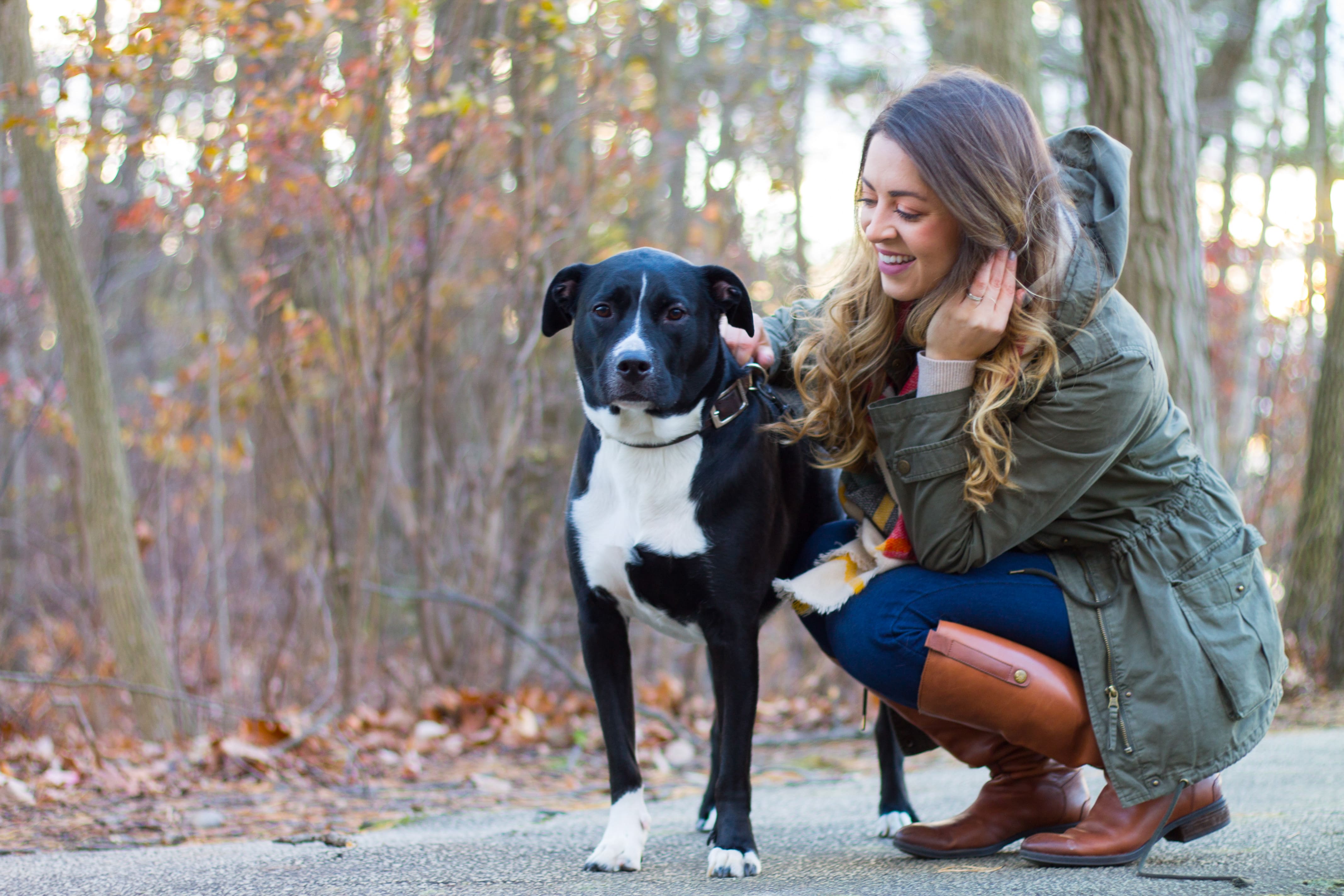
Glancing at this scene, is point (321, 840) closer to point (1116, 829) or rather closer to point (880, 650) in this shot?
point (880, 650)

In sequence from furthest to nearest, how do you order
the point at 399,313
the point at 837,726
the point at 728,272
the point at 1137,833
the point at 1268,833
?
the point at 837,726
the point at 399,313
the point at 728,272
the point at 1268,833
the point at 1137,833

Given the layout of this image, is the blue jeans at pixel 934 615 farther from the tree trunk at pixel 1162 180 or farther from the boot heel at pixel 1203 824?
the tree trunk at pixel 1162 180

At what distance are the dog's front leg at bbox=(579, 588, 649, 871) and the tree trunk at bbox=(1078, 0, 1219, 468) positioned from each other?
7.96 ft

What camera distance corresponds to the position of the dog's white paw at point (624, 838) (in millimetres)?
2182

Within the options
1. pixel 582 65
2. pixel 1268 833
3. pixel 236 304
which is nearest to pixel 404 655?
pixel 236 304

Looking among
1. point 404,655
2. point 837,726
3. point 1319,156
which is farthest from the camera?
point 1319,156

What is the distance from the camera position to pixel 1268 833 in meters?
2.31

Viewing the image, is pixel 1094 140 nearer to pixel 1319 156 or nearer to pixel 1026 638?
pixel 1026 638

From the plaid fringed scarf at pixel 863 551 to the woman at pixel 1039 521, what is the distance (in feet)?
0.07

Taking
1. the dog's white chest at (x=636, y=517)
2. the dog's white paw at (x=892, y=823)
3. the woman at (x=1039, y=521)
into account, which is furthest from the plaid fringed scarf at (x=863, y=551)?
the dog's white paw at (x=892, y=823)

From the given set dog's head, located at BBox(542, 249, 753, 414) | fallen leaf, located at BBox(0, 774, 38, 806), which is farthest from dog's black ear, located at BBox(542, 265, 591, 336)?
fallen leaf, located at BBox(0, 774, 38, 806)

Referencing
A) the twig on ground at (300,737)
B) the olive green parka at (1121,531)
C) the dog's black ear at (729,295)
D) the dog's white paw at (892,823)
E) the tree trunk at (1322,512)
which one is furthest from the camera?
the tree trunk at (1322,512)

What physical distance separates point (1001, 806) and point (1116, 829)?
26 cm

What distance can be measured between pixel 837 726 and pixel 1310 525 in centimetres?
266
